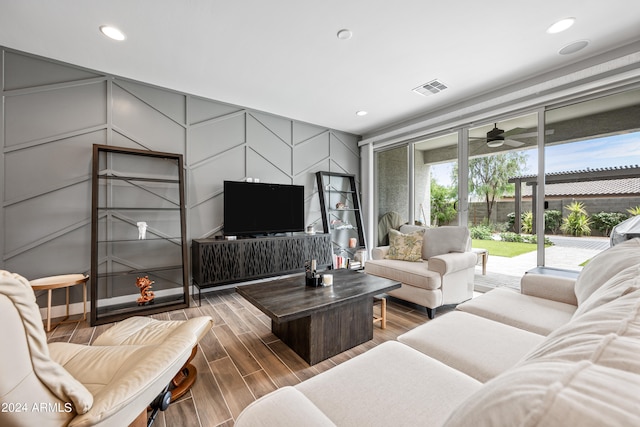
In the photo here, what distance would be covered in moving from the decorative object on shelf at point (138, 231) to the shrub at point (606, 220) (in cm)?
458

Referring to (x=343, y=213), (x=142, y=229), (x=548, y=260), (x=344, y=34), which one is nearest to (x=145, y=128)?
(x=142, y=229)

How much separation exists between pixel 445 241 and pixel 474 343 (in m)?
1.98

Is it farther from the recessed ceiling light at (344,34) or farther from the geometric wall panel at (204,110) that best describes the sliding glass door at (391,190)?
the geometric wall panel at (204,110)

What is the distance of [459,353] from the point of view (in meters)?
1.17

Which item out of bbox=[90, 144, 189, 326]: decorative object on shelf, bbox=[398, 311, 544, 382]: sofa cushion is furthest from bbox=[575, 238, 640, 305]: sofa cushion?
bbox=[90, 144, 189, 326]: decorative object on shelf

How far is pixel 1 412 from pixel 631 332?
4.24ft

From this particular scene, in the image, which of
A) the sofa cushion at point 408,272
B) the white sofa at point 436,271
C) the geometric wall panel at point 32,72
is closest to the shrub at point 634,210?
the white sofa at point 436,271

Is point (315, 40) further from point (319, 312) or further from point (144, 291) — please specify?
point (144, 291)

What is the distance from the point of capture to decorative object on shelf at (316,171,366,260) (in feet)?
15.4

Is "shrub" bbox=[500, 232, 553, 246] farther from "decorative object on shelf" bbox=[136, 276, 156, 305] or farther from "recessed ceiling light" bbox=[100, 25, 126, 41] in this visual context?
"recessed ceiling light" bbox=[100, 25, 126, 41]

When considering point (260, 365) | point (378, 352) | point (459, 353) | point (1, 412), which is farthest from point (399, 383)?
point (260, 365)

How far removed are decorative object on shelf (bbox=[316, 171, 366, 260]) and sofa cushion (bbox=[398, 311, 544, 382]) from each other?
3138 mm

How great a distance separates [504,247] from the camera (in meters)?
3.43

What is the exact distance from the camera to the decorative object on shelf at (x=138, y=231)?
282 centimetres
